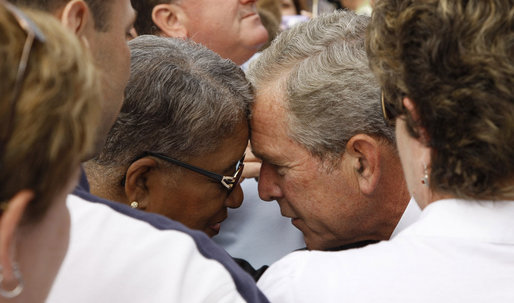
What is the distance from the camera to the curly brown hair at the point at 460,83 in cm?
143

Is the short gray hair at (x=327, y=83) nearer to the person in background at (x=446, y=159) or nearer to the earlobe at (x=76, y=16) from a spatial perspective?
the person in background at (x=446, y=159)

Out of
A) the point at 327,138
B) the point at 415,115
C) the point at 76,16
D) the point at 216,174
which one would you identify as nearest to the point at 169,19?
the point at 216,174

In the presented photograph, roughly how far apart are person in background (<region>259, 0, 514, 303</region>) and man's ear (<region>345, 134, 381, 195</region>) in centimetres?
61

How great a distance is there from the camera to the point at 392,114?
169cm

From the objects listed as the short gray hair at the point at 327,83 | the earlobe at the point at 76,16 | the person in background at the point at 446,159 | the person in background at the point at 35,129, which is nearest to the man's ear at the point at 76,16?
the earlobe at the point at 76,16

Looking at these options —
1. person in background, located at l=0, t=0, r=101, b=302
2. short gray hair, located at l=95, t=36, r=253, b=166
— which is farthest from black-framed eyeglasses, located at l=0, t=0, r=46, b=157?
short gray hair, located at l=95, t=36, r=253, b=166

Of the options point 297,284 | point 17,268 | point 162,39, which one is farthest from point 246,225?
point 17,268

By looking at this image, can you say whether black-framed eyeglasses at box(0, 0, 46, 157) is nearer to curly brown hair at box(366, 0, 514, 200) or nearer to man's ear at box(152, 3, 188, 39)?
curly brown hair at box(366, 0, 514, 200)

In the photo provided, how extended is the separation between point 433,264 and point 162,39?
4.02ft

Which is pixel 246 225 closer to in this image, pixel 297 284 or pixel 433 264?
pixel 297 284

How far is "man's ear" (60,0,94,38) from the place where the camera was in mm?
1545

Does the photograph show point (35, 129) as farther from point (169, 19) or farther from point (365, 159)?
point (169, 19)

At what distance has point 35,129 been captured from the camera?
0.94 metres

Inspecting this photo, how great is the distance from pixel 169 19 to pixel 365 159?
1.58 meters
